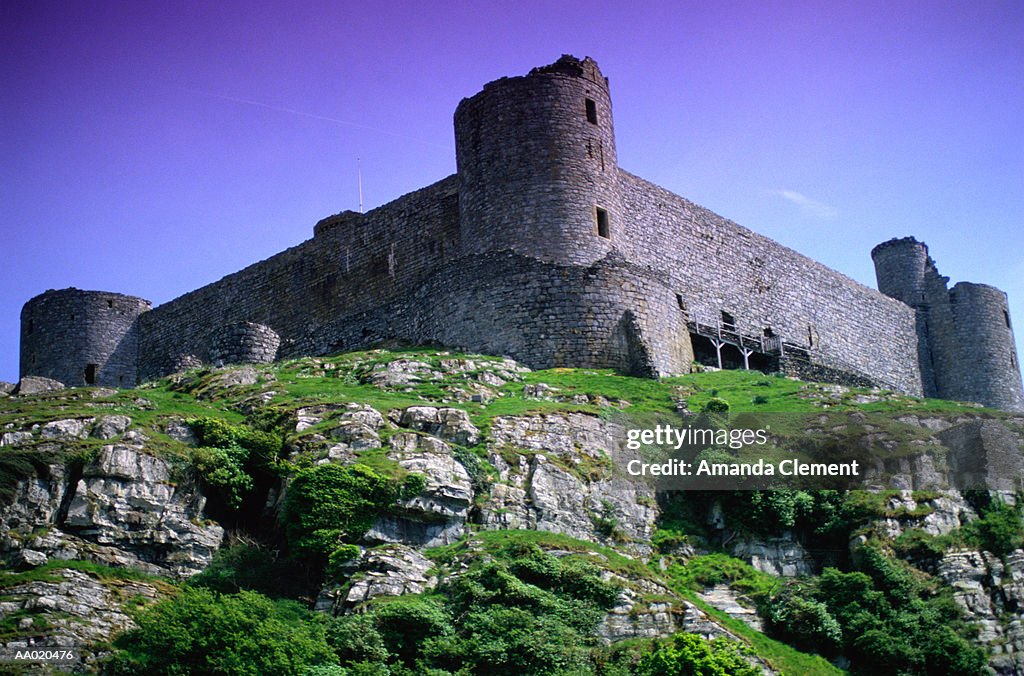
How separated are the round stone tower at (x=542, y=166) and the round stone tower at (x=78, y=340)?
61.2 feet

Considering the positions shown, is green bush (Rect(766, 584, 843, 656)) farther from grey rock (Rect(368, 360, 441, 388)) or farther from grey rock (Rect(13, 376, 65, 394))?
grey rock (Rect(13, 376, 65, 394))

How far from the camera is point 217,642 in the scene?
77.8 feet

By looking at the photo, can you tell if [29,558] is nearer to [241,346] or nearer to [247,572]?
[247,572]

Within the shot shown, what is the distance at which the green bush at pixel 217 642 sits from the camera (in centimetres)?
2344

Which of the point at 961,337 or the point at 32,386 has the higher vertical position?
the point at 961,337

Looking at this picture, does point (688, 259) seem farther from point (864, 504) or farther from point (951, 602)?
point (951, 602)

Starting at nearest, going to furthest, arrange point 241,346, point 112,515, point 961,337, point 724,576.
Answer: point 112,515
point 724,576
point 241,346
point 961,337

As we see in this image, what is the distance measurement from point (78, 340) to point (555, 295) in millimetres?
23560

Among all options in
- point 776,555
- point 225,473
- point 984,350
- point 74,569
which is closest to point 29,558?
point 74,569

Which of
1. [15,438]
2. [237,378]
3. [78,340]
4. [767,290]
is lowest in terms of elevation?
[15,438]

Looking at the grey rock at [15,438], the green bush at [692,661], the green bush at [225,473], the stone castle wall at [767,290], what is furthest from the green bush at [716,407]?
the grey rock at [15,438]

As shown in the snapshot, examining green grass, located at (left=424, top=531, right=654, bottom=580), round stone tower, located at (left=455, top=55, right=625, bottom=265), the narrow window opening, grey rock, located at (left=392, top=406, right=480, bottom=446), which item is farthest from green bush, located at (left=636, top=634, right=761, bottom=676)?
the narrow window opening

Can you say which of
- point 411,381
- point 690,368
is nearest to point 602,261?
point 690,368

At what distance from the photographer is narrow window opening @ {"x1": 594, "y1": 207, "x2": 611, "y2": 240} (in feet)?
144
